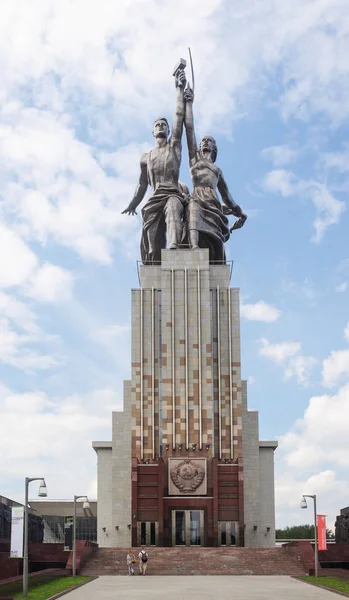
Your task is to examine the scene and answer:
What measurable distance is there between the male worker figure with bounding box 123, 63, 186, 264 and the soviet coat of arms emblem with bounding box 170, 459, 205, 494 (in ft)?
57.3

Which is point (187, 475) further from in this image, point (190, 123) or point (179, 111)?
point (179, 111)

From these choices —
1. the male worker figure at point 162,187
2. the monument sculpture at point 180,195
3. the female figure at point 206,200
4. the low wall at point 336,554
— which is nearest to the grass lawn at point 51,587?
the low wall at point 336,554

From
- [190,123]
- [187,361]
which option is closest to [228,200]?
[190,123]

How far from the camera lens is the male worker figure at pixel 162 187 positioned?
6712 cm

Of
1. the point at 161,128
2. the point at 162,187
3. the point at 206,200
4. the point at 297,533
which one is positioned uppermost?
the point at 161,128

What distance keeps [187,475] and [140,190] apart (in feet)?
84.1

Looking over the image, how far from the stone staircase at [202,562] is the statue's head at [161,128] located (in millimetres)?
33852

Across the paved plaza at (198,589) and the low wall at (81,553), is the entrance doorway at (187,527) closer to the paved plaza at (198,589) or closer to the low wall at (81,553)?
the low wall at (81,553)

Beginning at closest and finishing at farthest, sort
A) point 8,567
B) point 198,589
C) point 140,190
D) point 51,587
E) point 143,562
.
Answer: point 198,589 < point 51,587 < point 8,567 < point 143,562 < point 140,190

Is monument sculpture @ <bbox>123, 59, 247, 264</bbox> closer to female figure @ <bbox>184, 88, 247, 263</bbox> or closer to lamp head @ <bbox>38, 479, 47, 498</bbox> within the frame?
female figure @ <bbox>184, 88, 247, 263</bbox>

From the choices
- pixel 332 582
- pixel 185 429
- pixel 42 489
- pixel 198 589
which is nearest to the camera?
pixel 42 489

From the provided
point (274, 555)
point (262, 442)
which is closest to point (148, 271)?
point (262, 442)

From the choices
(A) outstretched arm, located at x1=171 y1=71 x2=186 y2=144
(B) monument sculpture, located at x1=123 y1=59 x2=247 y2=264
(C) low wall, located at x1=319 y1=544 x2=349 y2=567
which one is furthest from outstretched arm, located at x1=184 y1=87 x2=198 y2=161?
(C) low wall, located at x1=319 y1=544 x2=349 y2=567

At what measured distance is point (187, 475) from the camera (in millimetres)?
57938
